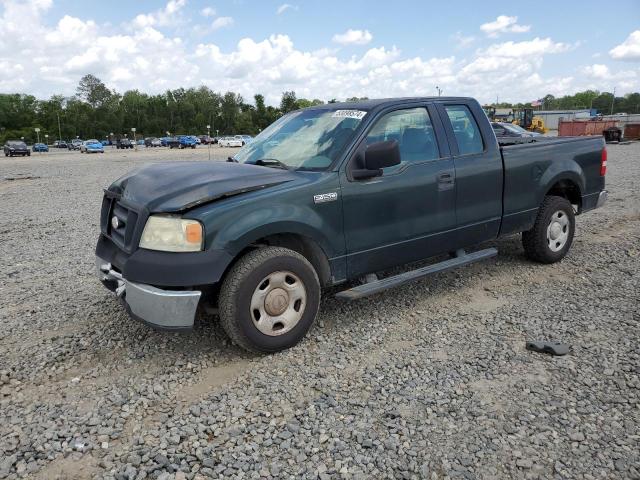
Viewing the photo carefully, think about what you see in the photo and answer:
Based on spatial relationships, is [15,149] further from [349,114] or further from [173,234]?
[173,234]

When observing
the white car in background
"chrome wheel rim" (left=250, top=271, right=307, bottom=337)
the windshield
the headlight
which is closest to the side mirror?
the windshield

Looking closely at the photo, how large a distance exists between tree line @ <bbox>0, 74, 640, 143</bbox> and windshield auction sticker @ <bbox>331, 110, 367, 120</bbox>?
349ft

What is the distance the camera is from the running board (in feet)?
13.5

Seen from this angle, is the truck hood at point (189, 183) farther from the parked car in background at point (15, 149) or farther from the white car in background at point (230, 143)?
the white car in background at point (230, 143)

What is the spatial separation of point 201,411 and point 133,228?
1411 millimetres

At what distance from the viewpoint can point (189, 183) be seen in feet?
12.2

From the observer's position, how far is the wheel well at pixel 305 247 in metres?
3.97

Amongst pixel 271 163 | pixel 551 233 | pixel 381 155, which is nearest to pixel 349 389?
pixel 381 155

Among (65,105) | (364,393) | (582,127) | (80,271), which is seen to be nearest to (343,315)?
(364,393)

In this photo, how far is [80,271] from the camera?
608cm

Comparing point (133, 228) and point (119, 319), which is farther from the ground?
point (133, 228)

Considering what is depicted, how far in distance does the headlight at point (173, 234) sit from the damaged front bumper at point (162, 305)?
292mm

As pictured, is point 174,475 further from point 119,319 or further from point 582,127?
point 582,127

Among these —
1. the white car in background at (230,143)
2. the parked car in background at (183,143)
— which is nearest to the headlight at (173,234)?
the white car in background at (230,143)
